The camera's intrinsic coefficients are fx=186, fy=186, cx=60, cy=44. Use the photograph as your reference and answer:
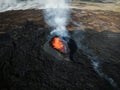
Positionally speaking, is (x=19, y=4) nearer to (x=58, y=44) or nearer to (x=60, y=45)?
(x=58, y=44)

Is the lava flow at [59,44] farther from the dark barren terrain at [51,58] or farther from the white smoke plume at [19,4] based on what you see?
the white smoke plume at [19,4]

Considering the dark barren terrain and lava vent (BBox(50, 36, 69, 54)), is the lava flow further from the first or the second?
the dark barren terrain

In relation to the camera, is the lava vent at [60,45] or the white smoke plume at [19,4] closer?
the lava vent at [60,45]

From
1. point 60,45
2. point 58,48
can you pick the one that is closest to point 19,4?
point 60,45

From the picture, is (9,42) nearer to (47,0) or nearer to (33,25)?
(33,25)

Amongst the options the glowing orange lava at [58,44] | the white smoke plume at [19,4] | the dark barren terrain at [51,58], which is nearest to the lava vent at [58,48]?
the glowing orange lava at [58,44]
